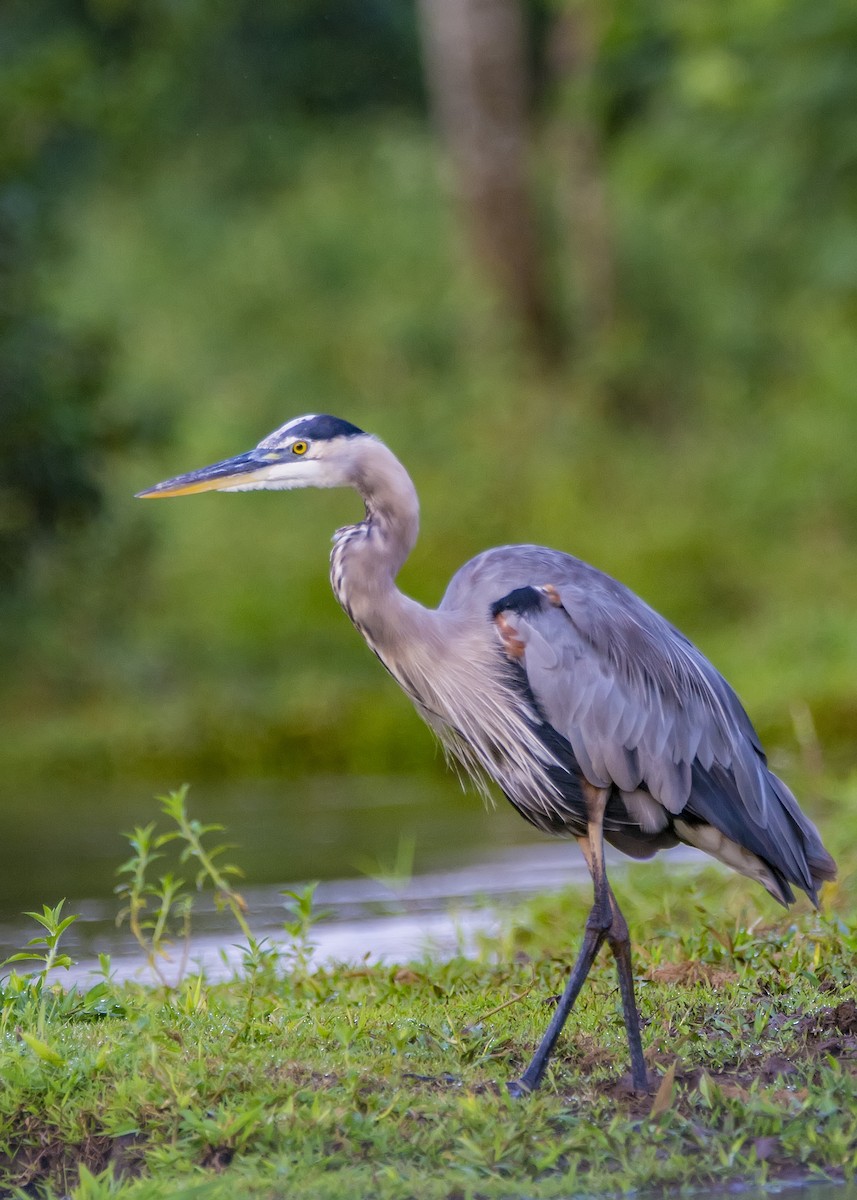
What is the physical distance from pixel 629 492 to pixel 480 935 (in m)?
8.24

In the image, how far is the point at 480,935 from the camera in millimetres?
6082

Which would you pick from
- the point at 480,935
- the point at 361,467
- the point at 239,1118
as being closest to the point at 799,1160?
the point at 239,1118

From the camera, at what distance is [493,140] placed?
48.7ft

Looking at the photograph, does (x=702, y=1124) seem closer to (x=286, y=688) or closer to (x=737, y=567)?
(x=286, y=688)

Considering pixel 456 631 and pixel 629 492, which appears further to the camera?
pixel 629 492

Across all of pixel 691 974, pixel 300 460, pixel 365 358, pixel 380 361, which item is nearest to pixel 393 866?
pixel 691 974

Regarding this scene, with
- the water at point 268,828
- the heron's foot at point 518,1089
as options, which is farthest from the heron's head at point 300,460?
the water at point 268,828

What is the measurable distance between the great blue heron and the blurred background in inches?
91.7

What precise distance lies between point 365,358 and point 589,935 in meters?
12.1

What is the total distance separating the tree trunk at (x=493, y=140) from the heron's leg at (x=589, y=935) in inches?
434

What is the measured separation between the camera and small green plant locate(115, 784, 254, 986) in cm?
486

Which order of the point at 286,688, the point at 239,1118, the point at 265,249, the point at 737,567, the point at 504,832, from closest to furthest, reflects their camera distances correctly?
the point at 239,1118 → the point at 504,832 → the point at 286,688 → the point at 737,567 → the point at 265,249

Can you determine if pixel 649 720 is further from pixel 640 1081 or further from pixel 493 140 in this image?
pixel 493 140

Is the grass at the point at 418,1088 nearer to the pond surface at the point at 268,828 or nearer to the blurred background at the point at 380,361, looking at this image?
the blurred background at the point at 380,361
